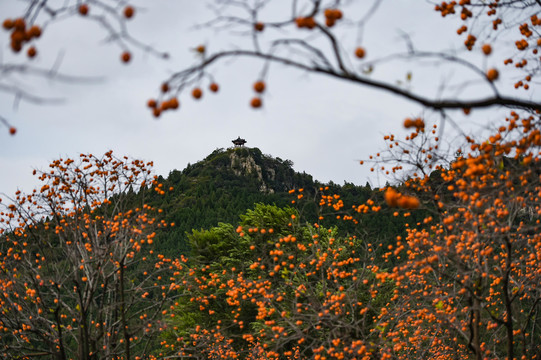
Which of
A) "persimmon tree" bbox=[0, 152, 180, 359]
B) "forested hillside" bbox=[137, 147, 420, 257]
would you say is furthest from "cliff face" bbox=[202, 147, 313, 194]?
"persimmon tree" bbox=[0, 152, 180, 359]

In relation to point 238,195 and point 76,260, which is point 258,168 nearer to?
point 238,195

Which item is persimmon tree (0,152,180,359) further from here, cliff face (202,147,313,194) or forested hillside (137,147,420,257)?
cliff face (202,147,313,194)

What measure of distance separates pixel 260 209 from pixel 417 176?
1254 cm

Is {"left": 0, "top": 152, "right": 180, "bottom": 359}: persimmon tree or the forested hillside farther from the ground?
the forested hillside

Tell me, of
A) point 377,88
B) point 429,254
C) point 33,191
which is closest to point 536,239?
point 429,254

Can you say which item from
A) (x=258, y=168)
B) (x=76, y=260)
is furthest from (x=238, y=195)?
(x=76, y=260)

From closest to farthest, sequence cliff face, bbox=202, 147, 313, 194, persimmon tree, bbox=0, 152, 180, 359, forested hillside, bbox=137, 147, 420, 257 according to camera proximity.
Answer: persimmon tree, bbox=0, 152, 180, 359 < forested hillside, bbox=137, 147, 420, 257 < cliff face, bbox=202, 147, 313, 194

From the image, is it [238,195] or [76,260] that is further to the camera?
[238,195]

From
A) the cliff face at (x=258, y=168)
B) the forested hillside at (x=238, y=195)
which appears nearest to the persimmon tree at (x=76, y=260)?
the forested hillside at (x=238, y=195)

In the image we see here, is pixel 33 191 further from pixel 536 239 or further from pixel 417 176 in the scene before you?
pixel 536 239

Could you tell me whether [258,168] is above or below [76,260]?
above

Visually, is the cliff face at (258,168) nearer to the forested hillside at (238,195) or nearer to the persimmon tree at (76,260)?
the forested hillside at (238,195)

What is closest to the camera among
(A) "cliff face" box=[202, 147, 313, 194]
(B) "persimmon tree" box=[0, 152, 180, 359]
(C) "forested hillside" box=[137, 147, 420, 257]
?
(B) "persimmon tree" box=[0, 152, 180, 359]

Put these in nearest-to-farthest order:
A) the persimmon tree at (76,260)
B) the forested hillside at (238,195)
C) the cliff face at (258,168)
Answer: the persimmon tree at (76,260)
the forested hillside at (238,195)
the cliff face at (258,168)
